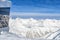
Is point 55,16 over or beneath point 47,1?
beneath

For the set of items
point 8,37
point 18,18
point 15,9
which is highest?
point 15,9

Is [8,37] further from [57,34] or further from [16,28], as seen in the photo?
[57,34]

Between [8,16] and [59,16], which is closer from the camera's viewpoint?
[59,16]

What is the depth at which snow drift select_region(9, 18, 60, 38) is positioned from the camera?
72.7 inches

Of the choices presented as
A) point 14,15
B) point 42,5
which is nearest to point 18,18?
point 14,15

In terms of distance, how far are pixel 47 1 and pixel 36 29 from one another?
17.6 inches

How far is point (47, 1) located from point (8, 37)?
791mm

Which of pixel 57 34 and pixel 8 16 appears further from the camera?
pixel 8 16

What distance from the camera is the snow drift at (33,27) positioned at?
1848mm

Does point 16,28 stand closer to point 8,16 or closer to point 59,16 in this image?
point 8,16

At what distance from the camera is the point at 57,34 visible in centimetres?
182

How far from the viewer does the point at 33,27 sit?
1.87m

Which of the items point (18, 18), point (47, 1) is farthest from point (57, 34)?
point (18, 18)

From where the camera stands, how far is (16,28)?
1898mm
